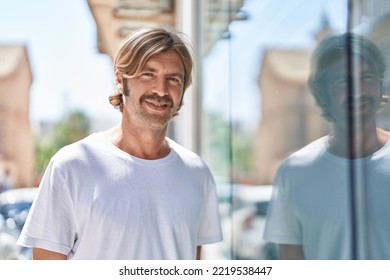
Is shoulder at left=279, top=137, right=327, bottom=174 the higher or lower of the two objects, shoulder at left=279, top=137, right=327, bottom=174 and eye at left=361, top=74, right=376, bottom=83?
the lower

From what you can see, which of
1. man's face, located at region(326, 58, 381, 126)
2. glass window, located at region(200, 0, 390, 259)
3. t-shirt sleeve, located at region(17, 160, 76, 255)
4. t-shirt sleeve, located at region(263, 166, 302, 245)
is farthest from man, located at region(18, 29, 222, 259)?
man's face, located at region(326, 58, 381, 126)

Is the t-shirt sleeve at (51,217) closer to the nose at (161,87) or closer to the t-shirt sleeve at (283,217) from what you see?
the nose at (161,87)

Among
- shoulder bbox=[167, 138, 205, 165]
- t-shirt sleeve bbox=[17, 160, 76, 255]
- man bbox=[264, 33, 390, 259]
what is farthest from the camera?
shoulder bbox=[167, 138, 205, 165]

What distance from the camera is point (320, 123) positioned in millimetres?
2109

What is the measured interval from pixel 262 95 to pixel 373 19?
0.95 meters

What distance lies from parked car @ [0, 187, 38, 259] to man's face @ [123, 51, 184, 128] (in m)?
0.72

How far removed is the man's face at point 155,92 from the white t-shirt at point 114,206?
0.13 m

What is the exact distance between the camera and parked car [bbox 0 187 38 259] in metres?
2.50

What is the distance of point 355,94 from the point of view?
6.29 feet

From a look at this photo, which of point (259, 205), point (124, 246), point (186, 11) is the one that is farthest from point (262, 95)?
point (186, 11)

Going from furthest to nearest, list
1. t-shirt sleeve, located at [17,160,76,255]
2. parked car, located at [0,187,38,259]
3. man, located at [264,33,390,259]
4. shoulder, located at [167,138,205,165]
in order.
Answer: parked car, located at [0,187,38,259], shoulder, located at [167,138,205,165], man, located at [264,33,390,259], t-shirt sleeve, located at [17,160,76,255]

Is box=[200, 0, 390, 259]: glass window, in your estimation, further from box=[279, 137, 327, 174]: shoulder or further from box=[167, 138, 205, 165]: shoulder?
box=[167, 138, 205, 165]: shoulder

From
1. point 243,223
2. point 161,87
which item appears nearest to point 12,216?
point 243,223

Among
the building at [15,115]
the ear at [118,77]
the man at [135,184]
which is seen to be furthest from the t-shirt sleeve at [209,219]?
the building at [15,115]
